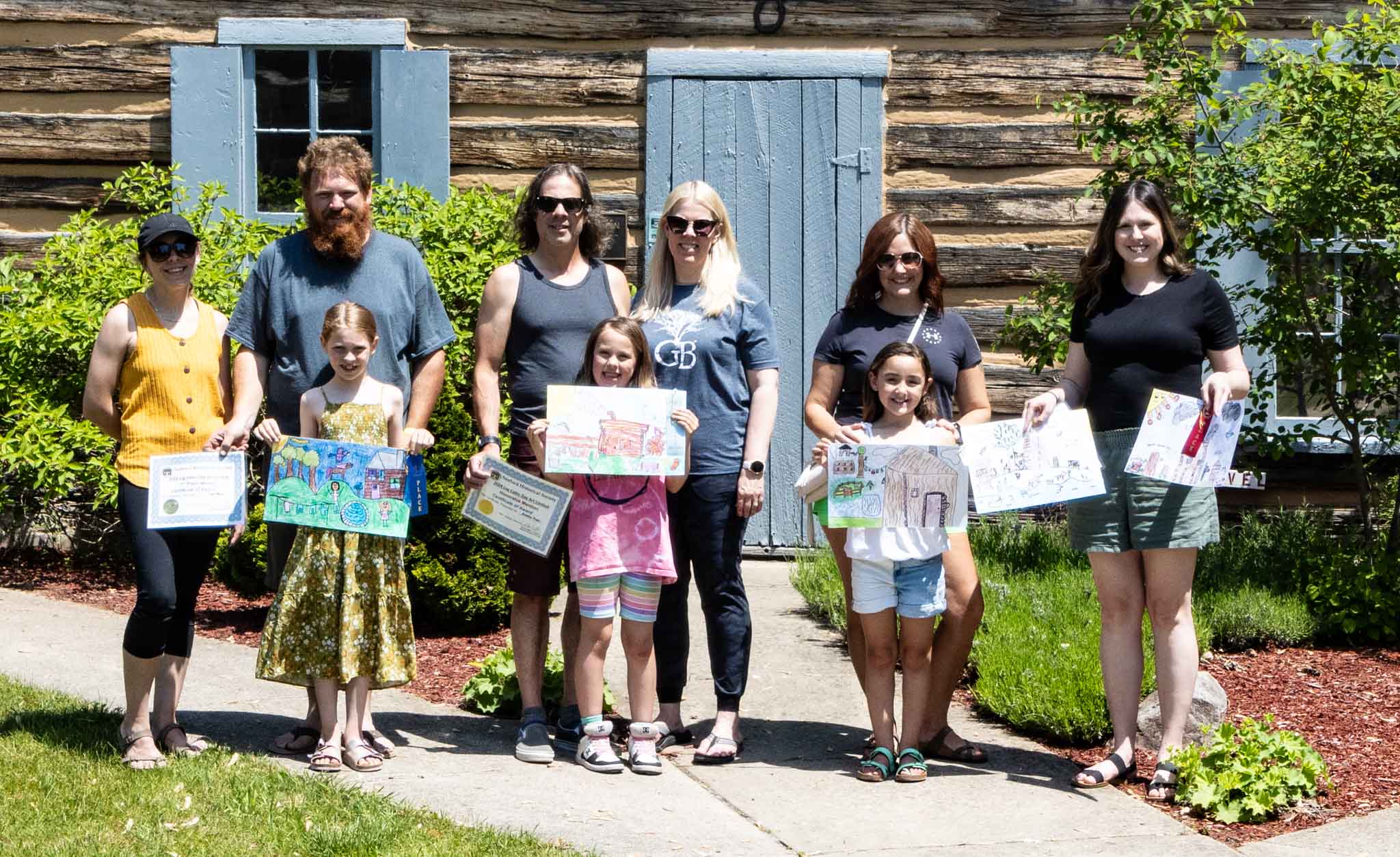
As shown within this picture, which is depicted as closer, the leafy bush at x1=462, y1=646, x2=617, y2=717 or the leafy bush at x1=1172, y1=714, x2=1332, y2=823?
the leafy bush at x1=1172, y1=714, x2=1332, y2=823

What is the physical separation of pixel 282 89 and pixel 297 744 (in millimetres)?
4302

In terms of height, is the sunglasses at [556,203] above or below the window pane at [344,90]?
below

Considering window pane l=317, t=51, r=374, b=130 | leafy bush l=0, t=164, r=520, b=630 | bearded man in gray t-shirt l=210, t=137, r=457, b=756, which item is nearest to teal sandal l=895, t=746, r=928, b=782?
bearded man in gray t-shirt l=210, t=137, r=457, b=756

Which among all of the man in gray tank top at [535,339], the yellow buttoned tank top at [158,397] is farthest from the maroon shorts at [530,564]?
the yellow buttoned tank top at [158,397]

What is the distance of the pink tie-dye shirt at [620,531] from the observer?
15.2ft

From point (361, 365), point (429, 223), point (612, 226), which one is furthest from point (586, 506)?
point (612, 226)

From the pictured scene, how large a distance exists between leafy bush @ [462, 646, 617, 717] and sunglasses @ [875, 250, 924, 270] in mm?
1802

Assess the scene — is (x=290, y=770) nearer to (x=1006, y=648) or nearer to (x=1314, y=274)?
(x=1006, y=648)

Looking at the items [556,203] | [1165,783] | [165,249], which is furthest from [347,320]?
[1165,783]

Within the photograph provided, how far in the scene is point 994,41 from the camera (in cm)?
790

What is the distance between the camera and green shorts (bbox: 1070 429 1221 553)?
447 centimetres

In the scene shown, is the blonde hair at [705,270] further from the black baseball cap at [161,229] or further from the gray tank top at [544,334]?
the black baseball cap at [161,229]

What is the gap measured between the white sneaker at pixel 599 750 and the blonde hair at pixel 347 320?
1366 millimetres

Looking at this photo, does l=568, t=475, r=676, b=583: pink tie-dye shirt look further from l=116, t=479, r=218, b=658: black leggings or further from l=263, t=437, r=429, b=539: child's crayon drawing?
l=116, t=479, r=218, b=658: black leggings
